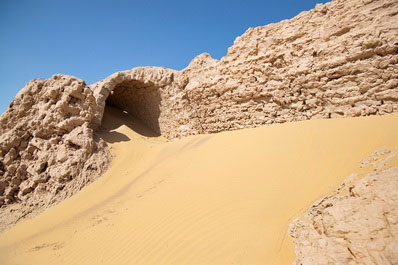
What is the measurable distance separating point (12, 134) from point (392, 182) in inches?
383

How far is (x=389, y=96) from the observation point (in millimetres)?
5223

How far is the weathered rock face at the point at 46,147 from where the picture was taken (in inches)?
249

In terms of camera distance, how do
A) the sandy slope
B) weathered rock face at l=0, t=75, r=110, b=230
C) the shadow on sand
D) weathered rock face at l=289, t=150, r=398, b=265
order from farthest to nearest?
the shadow on sand, weathered rock face at l=0, t=75, r=110, b=230, the sandy slope, weathered rock face at l=289, t=150, r=398, b=265

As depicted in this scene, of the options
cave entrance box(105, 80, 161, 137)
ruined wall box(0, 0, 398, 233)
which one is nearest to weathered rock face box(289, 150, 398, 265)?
ruined wall box(0, 0, 398, 233)

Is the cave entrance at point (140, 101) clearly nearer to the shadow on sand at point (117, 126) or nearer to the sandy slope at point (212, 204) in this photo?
the shadow on sand at point (117, 126)

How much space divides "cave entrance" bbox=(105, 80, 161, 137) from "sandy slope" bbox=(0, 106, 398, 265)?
257 inches

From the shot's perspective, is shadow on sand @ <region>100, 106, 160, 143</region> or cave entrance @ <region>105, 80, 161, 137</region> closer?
shadow on sand @ <region>100, 106, 160, 143</region>

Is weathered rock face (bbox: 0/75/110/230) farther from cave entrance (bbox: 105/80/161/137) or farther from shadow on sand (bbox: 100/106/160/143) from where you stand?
cave entrance (bbox: 105/80/161/137)

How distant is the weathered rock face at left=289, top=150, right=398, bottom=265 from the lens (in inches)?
66.1

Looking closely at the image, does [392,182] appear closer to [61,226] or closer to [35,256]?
[35,256]

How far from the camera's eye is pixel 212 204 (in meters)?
3.67

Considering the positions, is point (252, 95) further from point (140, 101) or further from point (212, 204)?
point (140, 101)

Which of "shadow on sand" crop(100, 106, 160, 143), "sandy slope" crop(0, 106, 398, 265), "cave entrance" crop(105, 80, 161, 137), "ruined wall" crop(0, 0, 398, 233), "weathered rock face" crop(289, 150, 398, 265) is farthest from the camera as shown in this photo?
"cave entrance" crop(105, 80, 161, 137)

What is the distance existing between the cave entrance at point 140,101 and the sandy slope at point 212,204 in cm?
653
